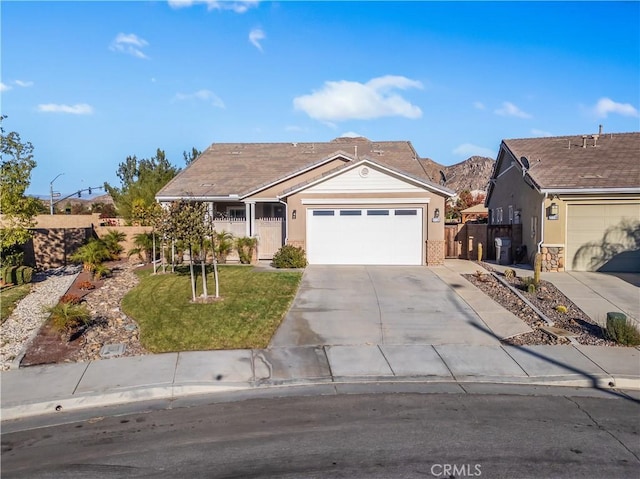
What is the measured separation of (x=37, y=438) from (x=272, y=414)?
3070 millimetres

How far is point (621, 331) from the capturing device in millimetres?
10609

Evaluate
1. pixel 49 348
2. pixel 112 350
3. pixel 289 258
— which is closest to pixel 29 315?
pixel 49 348

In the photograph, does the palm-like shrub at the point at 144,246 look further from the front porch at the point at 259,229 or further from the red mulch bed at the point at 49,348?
the red mulch bed at the point at 49,348

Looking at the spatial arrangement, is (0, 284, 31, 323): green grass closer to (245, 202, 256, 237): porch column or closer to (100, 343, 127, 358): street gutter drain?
(100, 343, 127, 358): street gutter drain

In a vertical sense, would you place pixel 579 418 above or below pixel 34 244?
below

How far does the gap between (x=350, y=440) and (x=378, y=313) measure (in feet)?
21.9

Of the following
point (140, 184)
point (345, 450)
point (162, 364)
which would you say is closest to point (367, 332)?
point (162, 364)

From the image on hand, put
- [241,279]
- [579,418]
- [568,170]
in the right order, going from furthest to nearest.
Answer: [568,170]
[241,279]
[579,418]

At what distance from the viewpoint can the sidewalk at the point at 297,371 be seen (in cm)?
802

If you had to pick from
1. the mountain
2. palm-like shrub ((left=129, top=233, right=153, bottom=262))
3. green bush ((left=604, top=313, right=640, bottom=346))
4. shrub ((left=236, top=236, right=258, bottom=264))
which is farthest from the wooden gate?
the mountain

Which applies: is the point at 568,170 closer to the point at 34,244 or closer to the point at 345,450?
the point at 345,450

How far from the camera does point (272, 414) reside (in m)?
7.19

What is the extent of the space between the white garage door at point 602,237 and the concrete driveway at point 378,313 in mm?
5722
